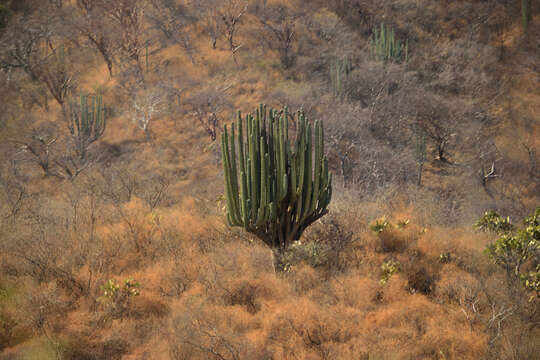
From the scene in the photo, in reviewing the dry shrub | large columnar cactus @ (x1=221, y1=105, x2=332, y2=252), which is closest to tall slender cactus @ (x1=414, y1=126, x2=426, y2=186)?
large columnar cactus @ (x1=221, y1=105, x2=332, y2=252)

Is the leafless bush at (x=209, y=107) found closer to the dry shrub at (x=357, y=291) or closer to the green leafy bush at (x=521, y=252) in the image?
the dry shrub at (x=357, y=291)

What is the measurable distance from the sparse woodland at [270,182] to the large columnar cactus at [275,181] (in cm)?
4

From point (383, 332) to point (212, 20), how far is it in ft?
73.0

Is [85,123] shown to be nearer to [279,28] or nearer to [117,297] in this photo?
[279,28]

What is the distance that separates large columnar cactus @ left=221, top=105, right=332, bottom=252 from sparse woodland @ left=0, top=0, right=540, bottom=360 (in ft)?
0.12

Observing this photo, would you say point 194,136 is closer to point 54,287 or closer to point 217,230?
point 217,230

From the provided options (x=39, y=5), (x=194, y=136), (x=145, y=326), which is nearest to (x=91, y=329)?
(x=145, y=326)

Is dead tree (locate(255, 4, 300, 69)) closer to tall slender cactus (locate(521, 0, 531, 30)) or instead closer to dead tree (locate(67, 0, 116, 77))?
dead tree (locate(67, 0, 116, 77))

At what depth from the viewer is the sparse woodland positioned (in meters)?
→ 4.06

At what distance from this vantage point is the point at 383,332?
3895 millimetres

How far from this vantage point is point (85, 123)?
1562 centimetres

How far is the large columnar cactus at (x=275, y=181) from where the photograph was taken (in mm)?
4879

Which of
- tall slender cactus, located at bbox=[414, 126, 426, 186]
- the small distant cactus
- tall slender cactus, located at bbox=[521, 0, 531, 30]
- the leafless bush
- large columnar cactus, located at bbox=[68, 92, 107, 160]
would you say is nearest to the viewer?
the small distant cactus

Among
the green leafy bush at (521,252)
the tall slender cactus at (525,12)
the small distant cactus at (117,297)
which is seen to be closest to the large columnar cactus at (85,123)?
the small distant cactus at (117,297)
